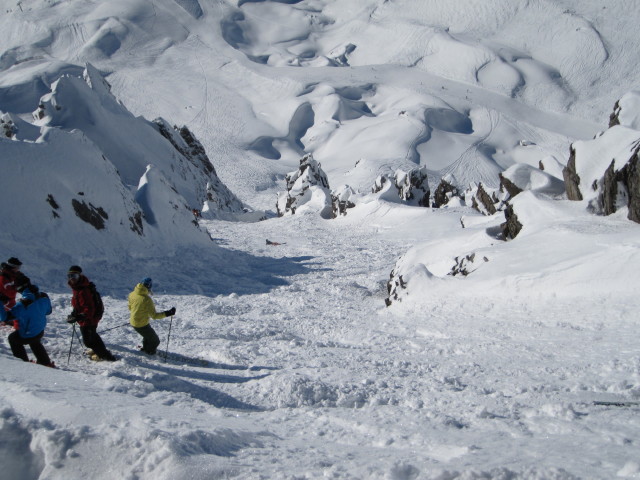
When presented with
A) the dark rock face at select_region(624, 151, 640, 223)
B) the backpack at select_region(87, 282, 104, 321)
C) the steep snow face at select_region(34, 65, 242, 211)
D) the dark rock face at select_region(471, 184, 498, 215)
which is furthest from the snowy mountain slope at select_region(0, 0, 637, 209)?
the backpack at select_region(87, 282, 104, 321)

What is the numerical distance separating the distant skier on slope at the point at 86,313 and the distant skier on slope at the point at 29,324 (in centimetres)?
49

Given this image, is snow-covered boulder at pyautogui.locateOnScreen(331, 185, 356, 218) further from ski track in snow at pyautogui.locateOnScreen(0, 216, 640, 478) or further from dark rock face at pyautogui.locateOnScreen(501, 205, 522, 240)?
ski track in snow at pyautogui.locateOnScreen(0, 216, 640, 478)

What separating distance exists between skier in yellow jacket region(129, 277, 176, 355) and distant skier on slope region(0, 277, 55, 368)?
1.23 metres

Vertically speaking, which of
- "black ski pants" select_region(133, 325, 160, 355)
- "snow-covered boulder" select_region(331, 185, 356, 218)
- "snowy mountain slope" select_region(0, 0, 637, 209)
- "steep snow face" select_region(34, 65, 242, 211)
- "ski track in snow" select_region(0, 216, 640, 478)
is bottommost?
"ski track in snow" select_region(0, 216, 640, 478)

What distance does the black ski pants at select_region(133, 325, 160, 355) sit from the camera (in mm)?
7285

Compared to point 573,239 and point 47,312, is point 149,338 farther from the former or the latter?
point 573,239

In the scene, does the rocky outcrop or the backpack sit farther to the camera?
the rocky outcrop

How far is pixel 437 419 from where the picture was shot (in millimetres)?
5023

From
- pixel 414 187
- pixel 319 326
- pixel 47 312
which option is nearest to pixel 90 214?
pixel 319 326

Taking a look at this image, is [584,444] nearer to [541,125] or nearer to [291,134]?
[291,134]

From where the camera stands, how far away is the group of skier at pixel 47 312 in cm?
611

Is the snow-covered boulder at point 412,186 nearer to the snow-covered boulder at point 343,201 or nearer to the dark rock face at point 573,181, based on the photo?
the snow-covered boulder at point 343,201

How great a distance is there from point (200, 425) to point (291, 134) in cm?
10503

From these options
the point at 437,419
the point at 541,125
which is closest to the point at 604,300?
the point at 437,419
